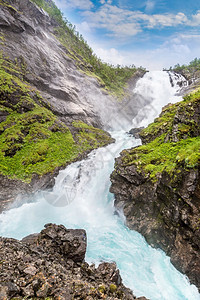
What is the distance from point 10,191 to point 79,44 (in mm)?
58173

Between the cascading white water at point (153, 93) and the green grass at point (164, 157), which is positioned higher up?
the cascading white water at point (153, 93)

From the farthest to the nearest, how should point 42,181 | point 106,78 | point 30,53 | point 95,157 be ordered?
point 106,78 < point 30,53 < point 95,157 < point 42,181

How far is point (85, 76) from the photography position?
4350 cm

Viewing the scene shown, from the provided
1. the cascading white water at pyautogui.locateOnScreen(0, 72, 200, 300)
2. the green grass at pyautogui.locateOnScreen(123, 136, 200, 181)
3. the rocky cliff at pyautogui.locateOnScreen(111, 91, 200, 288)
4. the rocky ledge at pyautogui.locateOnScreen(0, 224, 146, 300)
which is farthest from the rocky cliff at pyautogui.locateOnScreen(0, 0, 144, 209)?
the green grass at pyautogui.locateOnScreen(123, 136, 200, 181)

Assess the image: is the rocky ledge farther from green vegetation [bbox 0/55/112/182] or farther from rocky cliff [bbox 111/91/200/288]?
green vegetation [bbox 0/55/112/182]

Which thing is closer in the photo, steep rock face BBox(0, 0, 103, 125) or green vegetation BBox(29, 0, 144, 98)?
steep rock face BBox(0, 0, 103, 125)

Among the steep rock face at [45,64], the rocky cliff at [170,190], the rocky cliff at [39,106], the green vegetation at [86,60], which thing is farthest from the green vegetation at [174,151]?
the green vegetation at [86,60]

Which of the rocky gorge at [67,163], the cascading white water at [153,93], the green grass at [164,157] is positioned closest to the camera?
the rocky gorge at [67,163]

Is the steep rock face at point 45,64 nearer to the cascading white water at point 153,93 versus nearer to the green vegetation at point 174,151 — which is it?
the cascading white water at point 153,93

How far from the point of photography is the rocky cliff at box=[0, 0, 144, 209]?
1816 cm

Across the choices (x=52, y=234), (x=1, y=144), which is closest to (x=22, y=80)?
(x=1, y=144)

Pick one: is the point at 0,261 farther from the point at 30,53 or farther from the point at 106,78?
the point at 106,78

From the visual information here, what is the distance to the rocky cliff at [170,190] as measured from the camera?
927cm

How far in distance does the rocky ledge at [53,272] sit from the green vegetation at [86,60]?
45.1 metres
